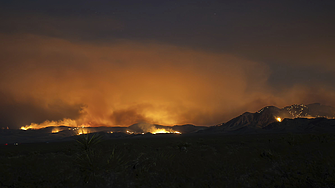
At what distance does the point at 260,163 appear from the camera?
1950cm

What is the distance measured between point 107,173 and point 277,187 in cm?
1337

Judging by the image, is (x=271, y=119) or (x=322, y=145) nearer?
(x=322, y=145)

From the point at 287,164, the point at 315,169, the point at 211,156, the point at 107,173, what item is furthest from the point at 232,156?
the point at 107,173

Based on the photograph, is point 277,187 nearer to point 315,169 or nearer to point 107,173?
point 315,169

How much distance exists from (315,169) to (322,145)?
750 centimetres

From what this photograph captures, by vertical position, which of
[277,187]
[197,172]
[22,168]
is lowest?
[277,187]

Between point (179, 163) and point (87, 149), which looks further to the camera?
point (87, 149)

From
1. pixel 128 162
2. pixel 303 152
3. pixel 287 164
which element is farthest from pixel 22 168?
pixel 303 152

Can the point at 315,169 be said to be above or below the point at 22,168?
below

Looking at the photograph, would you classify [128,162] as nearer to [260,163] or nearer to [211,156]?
[211,156]

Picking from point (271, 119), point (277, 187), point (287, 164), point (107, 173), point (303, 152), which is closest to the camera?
point (277, 187)

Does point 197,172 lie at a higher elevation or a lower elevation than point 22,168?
lower

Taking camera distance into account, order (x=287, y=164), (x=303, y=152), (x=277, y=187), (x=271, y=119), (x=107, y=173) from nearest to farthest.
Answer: (x=277, y=187), (x=107, y=173), (x=287, y=164), (x=303, y=152), (x=271, y=119)

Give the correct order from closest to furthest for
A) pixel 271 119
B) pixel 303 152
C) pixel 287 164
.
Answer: pixel 287 164
pixel 303 152
pixel 271 119
